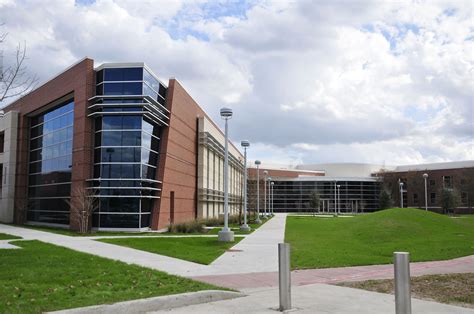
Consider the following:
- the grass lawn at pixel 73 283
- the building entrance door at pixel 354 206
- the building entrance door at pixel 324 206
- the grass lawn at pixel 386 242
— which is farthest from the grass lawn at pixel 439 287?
the building entrance door at pixel 324 206

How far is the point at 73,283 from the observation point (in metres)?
9.49

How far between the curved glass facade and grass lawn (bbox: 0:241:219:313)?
1699cm

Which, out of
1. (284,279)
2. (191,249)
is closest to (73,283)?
(284,279)

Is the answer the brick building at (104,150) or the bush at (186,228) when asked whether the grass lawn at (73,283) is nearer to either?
the bush at (186,228)

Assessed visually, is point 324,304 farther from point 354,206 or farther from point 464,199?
point 354,206

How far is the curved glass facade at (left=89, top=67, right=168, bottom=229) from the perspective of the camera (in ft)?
100

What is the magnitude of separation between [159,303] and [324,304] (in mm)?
2876

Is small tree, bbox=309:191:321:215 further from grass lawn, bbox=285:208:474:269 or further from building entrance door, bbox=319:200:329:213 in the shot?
grass lawn, bbox=285:208:474:269

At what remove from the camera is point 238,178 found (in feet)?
244

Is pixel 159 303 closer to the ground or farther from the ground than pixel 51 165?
closer to the ground

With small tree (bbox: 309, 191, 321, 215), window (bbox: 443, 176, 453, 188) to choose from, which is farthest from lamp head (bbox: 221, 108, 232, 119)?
window (bbox: 443, 176, 453, 188)

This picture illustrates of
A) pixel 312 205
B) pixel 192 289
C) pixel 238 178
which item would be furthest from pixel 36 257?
pixel 312 205

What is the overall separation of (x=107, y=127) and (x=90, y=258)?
18652mm

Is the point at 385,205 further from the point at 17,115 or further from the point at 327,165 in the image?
the point at 17,115
